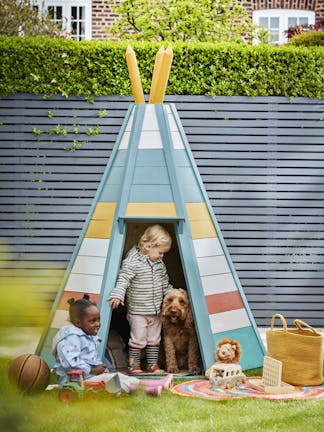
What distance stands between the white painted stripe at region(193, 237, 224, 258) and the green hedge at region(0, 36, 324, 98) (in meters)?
2.61

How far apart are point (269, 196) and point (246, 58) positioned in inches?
52.9

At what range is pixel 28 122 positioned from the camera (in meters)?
7.47

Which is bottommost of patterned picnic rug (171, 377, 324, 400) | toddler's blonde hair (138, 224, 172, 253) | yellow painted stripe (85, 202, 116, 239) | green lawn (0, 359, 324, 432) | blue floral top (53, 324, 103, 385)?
patterned picnic rug (171, 377, 324, 400)

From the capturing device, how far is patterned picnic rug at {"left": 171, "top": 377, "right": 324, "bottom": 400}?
438 cm

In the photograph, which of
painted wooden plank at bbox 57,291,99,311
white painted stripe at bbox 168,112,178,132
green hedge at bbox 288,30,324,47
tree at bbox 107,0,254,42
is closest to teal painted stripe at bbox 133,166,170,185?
white painted stripe at bbox 168,112,178,132

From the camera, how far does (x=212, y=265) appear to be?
16.8 ft

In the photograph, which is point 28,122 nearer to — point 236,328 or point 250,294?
point 250,294

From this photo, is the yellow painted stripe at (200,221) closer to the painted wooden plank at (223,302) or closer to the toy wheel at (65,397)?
the painted wooden plank at (223,302)

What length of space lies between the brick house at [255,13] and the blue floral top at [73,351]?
10306mm

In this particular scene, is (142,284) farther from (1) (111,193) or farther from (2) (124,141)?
(2) (124,141)

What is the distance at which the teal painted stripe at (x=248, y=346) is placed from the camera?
4996mm

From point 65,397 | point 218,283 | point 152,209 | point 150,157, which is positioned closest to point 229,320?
point 218,283

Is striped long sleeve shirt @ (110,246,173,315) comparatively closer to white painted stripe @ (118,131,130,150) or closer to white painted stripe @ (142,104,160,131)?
white painted stripe @ (118,131,130,150)

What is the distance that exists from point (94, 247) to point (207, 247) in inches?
29.4
